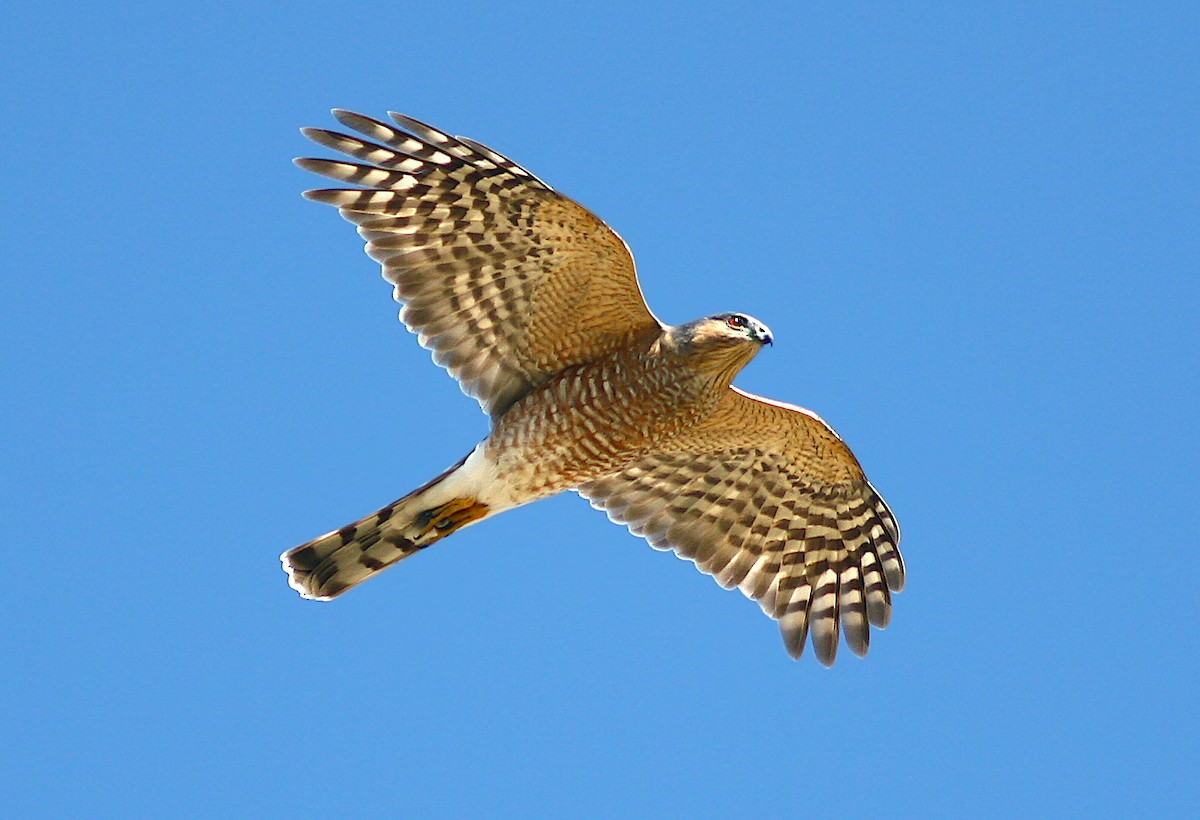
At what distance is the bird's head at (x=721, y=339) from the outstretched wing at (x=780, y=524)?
47.5 inches

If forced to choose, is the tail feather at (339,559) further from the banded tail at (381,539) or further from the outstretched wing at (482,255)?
the outstretched wing at (482,255)

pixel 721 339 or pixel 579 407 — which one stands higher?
pixel 721 339

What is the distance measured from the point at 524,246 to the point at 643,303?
0.84m

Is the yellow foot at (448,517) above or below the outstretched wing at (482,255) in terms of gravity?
below

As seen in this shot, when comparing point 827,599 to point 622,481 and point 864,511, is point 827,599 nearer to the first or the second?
point 864,511

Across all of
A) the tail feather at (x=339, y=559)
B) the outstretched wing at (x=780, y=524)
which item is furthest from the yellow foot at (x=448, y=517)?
the outstretched wing at (x=780, y=524)

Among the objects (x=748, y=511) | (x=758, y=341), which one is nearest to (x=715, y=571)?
(x=748, y=511)

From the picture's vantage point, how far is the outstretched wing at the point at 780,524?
37.7 ft

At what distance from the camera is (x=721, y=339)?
10.1 m

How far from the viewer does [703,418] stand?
35.1 ft

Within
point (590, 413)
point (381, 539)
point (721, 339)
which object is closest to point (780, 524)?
point (590, 413)

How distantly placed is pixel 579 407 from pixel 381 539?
1.55m

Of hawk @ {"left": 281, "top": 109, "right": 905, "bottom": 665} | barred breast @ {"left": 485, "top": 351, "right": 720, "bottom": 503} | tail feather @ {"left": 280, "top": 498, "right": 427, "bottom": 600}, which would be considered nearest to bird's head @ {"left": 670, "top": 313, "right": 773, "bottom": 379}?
hawk @ {"left": 281, "top": 109, "right": 905, "bottom": 665}

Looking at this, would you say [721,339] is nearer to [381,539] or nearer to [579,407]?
[579,407]
